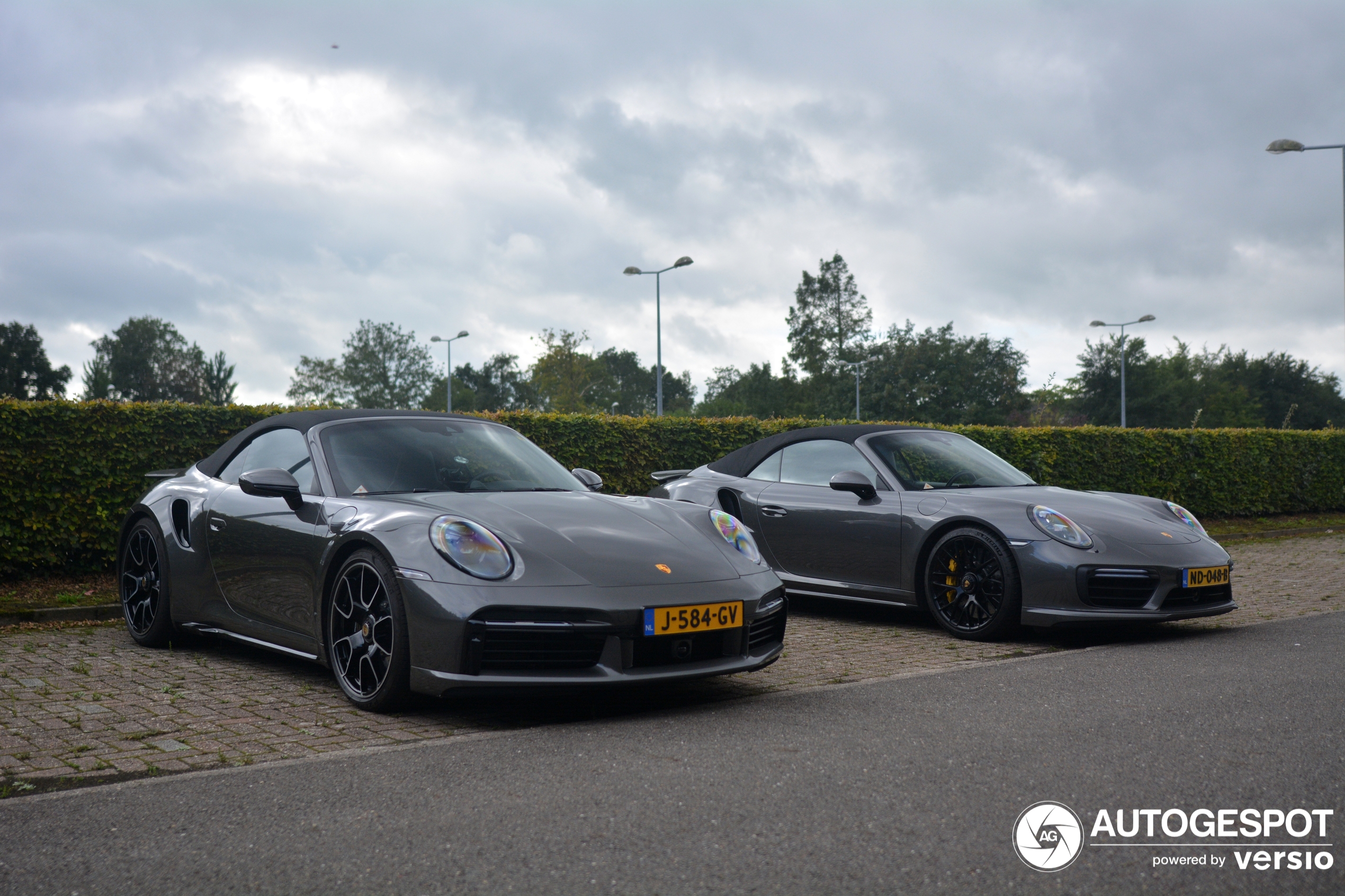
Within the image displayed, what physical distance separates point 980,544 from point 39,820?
500cm

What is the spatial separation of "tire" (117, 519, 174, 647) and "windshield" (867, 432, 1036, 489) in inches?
176

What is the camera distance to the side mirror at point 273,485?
4.83 m

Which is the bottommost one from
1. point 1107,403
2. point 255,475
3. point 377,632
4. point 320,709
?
point 320,709

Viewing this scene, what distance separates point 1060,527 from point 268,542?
14.0 ft

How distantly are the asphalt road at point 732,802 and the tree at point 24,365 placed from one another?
68.7 m

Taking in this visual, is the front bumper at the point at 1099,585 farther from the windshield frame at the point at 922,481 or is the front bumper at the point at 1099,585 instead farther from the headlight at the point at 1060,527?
the windshield frame at the point at 922,481

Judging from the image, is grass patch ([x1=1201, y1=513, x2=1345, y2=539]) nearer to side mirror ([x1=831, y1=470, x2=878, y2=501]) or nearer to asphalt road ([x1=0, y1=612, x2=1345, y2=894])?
side mirror ([x1=831, y1=470, x2=878, y2=501])

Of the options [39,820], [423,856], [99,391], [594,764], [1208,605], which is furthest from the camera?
[99,391]

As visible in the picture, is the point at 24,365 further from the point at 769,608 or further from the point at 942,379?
the point at 769,608

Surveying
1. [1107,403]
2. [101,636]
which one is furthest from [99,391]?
[101,636]

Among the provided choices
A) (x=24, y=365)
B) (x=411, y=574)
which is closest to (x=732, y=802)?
(x=411, y=574)

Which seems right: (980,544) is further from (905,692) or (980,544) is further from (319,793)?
(319,793)

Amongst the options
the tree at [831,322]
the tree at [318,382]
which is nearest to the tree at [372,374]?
the tree at [318,382]

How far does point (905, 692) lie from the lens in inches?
183
